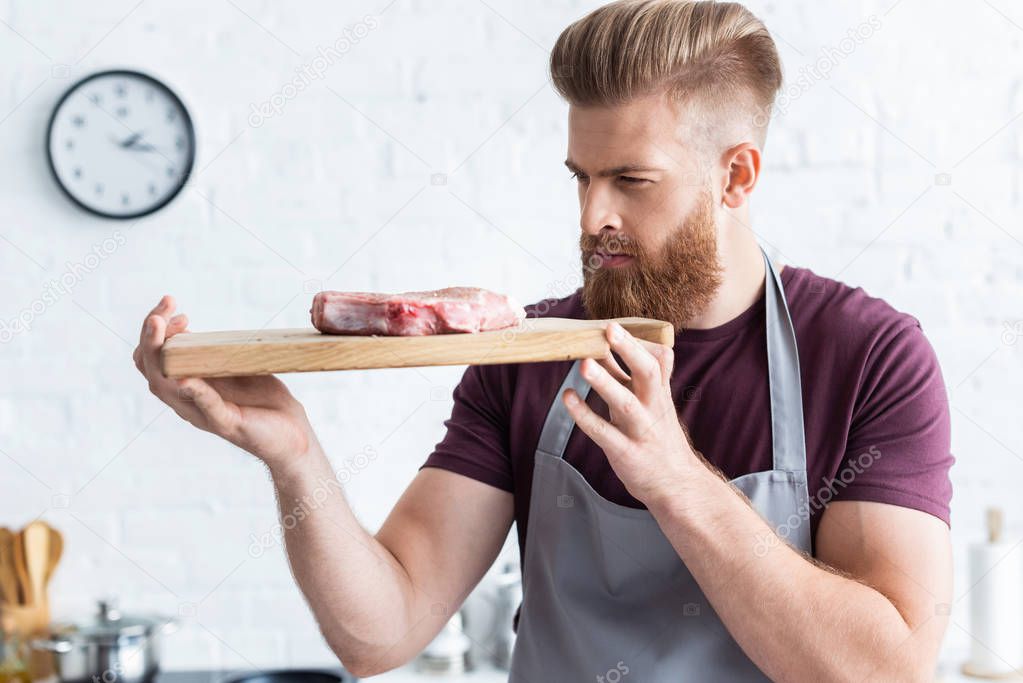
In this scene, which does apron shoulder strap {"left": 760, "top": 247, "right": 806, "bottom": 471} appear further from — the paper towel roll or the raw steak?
the paper towel roll

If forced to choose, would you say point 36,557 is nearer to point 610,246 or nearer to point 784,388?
point 610,246

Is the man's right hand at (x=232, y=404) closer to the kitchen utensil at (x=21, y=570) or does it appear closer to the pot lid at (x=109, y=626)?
the pot lid at (x=109, y=626)

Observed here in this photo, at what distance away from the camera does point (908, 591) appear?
1231mm

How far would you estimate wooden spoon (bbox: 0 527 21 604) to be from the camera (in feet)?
7.73

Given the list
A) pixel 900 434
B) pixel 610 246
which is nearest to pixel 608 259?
pixel 610 246

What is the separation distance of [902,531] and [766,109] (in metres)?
0.65

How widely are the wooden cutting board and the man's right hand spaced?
4 cm

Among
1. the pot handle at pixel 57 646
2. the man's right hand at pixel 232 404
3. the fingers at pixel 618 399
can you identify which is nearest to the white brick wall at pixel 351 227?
the pot handle at pixel 57 646

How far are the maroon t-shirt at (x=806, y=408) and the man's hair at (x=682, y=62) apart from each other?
25 cm

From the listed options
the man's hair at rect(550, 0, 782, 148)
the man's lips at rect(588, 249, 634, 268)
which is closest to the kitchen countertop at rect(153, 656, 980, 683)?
the man's lips at rect(588, 249, 634, 268)

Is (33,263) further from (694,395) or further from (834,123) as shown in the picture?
(834,123)

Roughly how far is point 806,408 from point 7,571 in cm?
182

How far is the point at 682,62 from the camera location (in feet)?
4.78

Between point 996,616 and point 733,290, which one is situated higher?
point 733,290
